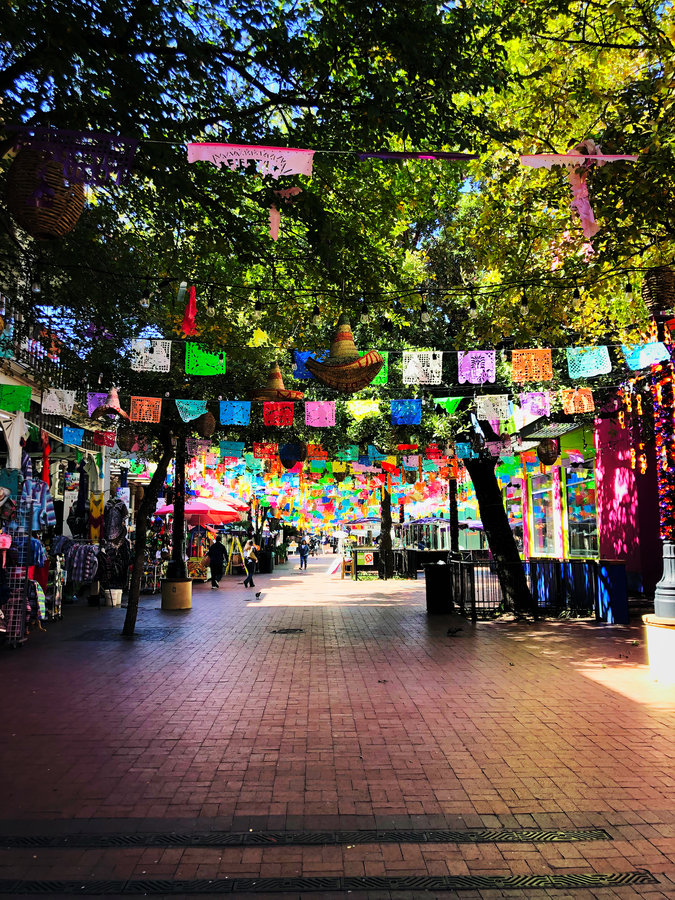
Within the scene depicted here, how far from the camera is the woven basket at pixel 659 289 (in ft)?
28.2

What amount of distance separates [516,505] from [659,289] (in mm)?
23424

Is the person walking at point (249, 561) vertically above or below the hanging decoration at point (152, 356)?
below

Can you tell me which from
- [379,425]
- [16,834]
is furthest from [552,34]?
[379,425]

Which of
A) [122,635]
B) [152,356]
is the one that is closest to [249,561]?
[122,635]

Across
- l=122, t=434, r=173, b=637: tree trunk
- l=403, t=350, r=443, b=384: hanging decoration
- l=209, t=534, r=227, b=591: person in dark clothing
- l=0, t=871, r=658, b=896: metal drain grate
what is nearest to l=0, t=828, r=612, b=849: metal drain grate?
l=0, t=871, r=658, b=896: metal drain grate

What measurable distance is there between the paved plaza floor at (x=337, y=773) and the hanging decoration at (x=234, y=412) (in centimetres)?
617

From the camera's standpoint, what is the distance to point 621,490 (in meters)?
16.9

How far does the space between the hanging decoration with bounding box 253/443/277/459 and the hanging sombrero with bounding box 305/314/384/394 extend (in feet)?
40.5

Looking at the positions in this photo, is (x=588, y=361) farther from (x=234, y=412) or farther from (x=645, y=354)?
(x=234, y=412)

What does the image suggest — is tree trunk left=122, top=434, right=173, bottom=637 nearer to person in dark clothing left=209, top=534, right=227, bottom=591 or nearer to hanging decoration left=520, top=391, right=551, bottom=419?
hanging decoration left=520, top=391, right=551, bottom=419

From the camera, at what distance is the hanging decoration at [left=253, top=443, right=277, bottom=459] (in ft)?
67.4

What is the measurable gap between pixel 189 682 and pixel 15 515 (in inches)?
175

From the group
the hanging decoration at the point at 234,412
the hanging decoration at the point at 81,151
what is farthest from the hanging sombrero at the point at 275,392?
the hanging decoration at the point at 81,151

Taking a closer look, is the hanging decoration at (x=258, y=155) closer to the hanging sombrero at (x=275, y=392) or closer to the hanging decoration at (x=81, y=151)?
the hanging decoration at (x=81, y=151)
